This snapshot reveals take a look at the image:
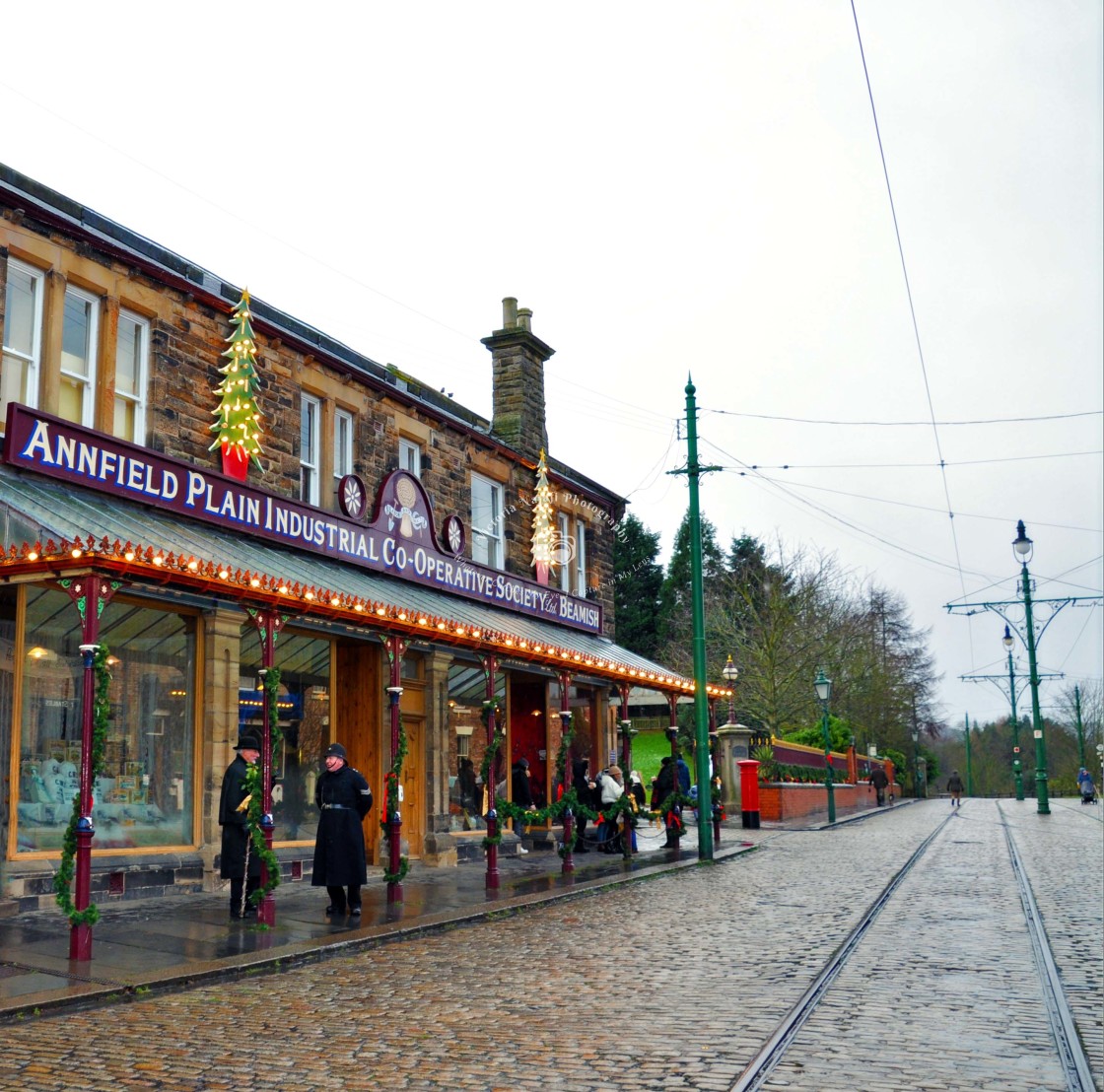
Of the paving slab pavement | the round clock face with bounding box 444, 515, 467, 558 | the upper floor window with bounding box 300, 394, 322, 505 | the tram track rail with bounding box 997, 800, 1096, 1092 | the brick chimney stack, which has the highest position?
the brick chimney stack

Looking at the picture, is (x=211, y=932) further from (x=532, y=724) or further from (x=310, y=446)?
(x=532, y=724)

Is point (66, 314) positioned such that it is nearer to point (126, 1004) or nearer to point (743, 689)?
point (126, 1004)

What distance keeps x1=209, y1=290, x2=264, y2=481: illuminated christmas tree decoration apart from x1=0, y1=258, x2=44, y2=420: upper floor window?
2580 millimetres

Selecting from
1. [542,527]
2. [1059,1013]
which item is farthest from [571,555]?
[1059,1013]

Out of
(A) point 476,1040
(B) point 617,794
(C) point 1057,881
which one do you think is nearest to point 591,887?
(B) point 617,794

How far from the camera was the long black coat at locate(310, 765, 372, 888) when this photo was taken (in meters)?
12.0

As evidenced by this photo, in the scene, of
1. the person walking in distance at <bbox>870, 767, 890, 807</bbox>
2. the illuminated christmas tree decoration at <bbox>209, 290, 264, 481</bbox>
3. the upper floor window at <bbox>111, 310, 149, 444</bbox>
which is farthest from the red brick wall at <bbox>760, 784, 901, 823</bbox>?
the upper floor window at <bbox>111, 310, 149, 444</bbox>

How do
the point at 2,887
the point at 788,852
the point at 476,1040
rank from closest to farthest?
1. the point at 476,1040
2. the point at 2,887
3. the point at 788,852

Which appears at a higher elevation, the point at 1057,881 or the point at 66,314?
the point at 66,314

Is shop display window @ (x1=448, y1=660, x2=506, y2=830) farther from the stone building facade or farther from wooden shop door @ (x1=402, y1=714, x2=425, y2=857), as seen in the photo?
wooden shop door @ (x1=402, y1=714, x2=425, y2=857)

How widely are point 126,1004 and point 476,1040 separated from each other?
8.58 feet

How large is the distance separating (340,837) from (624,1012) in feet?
16.9

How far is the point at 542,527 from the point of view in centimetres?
2395

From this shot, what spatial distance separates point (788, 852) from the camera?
21.6 m
